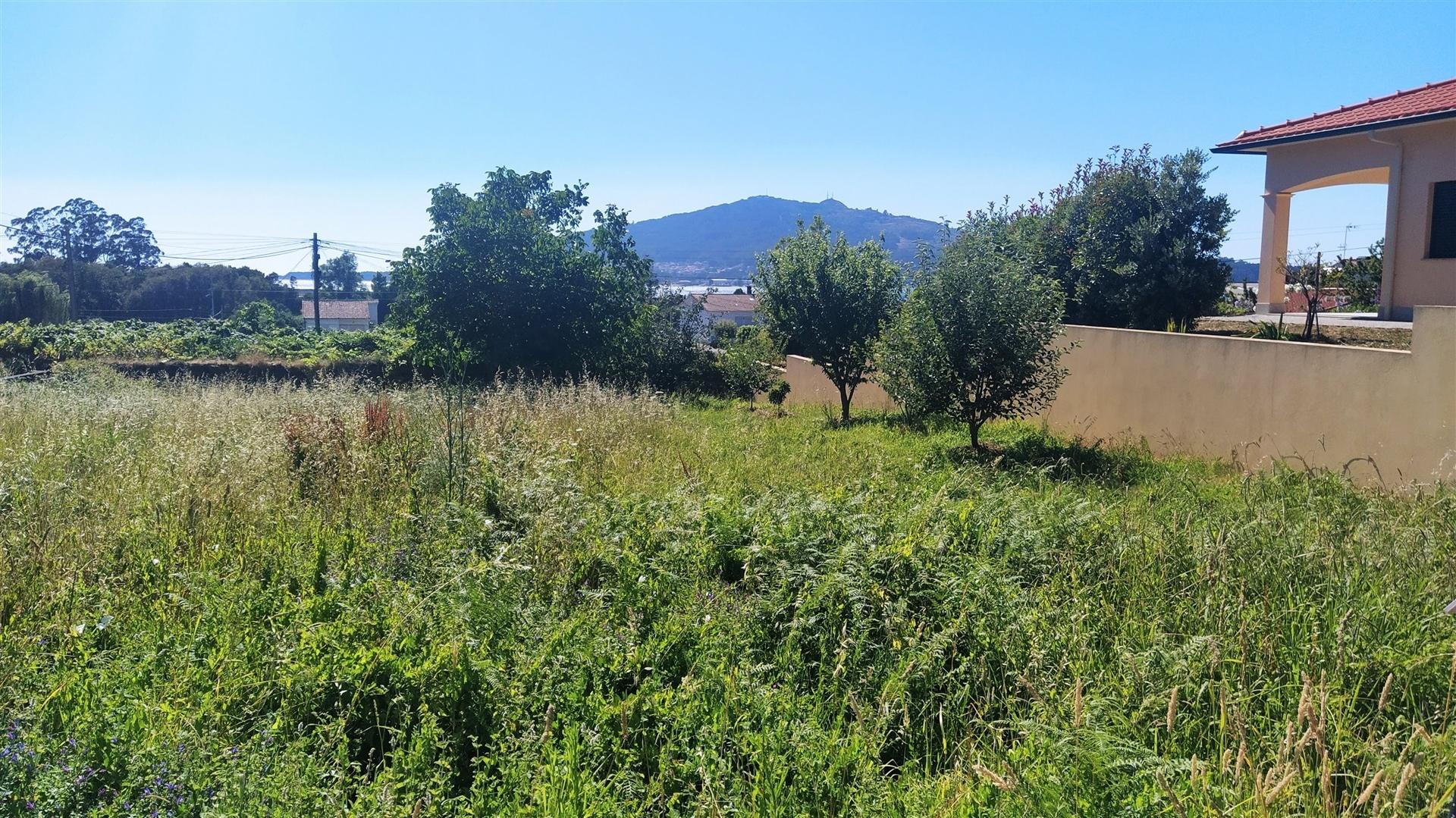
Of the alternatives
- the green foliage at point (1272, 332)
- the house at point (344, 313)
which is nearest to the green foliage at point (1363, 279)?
the green foliage at point (1272, 332)

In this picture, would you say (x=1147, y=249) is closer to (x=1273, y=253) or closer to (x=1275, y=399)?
(x=1273, y=253)

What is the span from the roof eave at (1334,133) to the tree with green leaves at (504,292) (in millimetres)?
11737

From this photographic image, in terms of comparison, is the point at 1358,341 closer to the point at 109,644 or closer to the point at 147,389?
the point at 109,644

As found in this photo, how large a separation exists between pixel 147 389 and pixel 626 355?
9.79 m

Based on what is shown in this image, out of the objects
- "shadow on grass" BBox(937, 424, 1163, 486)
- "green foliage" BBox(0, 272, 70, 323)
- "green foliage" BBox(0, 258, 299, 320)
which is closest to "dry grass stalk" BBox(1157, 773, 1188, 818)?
"shadow on grass" BBox(937, 424, 1163, 486)

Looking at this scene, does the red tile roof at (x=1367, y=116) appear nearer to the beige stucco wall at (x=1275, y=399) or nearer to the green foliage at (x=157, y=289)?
the beige stucco wall at (x=1275, y=399)

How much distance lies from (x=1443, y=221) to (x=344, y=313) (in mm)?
71790

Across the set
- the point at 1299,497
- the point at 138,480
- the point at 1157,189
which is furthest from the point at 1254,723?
the point at 1157,189

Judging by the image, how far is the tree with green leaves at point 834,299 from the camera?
15.8 metres

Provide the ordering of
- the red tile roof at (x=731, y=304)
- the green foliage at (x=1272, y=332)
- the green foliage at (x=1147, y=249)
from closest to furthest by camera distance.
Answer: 1. the green foliage at (x=1272, y=332)
2. the green foliage at (x=1147, y=249)
3. the red tile roof at (x=731, y=304)

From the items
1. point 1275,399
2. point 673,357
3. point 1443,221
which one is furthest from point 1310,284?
point 673,357

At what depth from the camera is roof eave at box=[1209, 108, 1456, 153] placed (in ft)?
40.6

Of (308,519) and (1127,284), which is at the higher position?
(1127,284)

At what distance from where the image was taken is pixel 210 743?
3047 mm
